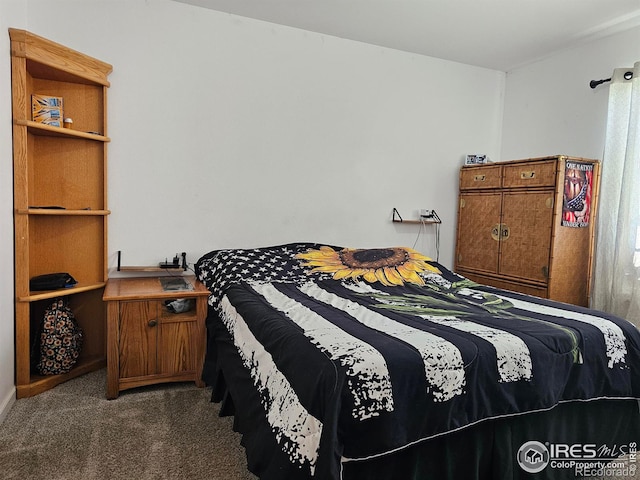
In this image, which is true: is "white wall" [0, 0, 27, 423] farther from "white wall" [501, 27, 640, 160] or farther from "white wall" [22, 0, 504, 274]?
"white wall" [501, 27, 640, 160]

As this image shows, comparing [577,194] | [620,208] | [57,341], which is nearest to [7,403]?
[57,341]

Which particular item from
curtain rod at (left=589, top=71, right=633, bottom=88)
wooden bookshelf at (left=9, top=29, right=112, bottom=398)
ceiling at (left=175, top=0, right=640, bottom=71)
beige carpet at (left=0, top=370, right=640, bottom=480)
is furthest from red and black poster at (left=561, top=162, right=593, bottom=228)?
wooden bookshelf at (left=9, top=29, right=112, bottom=398)

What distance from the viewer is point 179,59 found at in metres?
2.75

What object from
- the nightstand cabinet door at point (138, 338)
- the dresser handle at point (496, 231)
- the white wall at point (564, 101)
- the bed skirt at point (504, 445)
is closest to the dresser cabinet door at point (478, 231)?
the dresser handle at point (496, 231)

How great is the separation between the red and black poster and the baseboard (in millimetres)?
3437

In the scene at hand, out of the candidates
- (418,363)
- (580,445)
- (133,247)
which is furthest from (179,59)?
(580,445)

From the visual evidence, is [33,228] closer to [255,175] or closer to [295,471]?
[255,175]

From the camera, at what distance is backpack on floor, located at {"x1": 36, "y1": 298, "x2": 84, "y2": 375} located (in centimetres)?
230

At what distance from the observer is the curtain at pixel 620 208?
272 centimetres

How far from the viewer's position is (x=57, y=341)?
2.32 meters

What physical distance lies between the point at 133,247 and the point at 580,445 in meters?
2.60

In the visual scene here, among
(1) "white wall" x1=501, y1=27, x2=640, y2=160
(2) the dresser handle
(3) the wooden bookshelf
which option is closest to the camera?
(3) the wooden bookshelf

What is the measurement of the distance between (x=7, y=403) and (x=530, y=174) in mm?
3473

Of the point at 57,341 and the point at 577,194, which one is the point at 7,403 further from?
the point at 577,194
